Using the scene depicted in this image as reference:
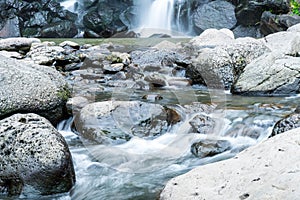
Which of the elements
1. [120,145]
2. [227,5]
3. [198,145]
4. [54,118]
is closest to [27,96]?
[54,118]

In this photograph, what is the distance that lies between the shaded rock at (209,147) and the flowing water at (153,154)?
0.06 meters

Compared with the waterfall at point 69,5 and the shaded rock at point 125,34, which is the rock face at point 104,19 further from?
the waterfall at point 69,5

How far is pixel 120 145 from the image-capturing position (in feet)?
15.3

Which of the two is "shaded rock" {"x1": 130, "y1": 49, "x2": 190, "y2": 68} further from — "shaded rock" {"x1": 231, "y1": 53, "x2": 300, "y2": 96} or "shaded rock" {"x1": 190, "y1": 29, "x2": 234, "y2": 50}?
"shaded rock" {"x1": 231, "y1": 53, "x2": 300, "y2": 96}

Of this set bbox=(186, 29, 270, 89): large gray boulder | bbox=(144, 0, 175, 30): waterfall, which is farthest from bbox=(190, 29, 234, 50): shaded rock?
bbox=(144, 0, 175, 30): waterfall

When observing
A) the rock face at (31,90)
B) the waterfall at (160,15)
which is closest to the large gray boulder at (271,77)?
the rock face at (31,90)

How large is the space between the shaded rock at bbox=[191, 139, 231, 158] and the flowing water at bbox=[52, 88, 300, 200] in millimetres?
60

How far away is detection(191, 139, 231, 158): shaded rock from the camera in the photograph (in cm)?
439

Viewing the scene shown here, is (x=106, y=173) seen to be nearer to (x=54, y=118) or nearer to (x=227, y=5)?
(x=54, y=118)

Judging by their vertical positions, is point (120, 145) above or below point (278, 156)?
below

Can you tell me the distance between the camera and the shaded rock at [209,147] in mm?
4395

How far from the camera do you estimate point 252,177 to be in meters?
2.26

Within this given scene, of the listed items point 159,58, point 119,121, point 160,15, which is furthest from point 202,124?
point 160,15

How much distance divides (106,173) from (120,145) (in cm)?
57
